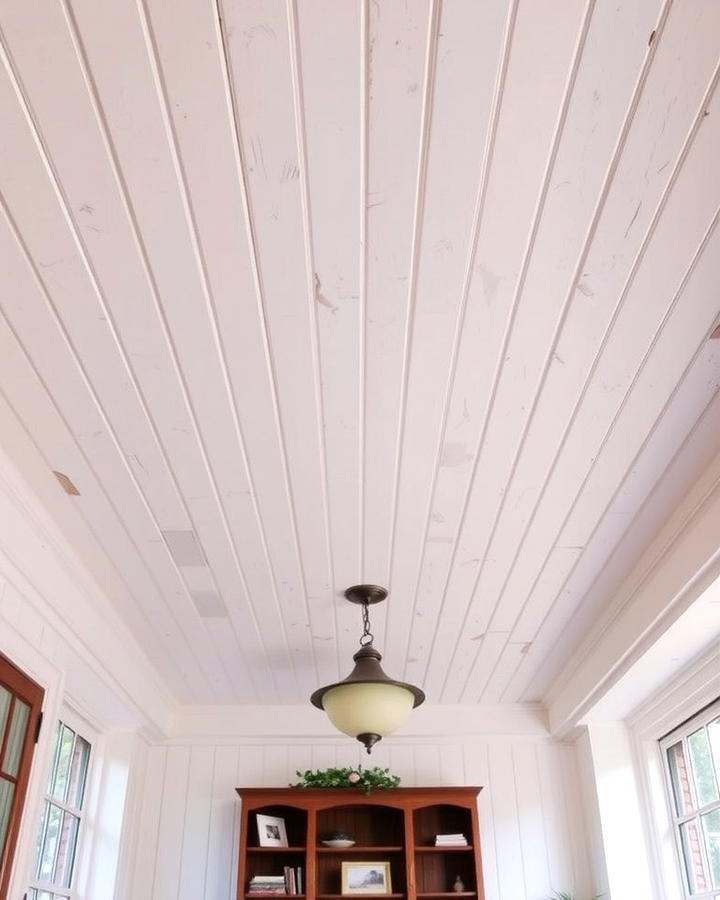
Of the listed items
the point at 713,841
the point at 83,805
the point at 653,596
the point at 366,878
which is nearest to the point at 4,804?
the point at 83,805

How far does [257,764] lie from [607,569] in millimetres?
2610

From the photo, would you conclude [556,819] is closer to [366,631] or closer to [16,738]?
[366,631]

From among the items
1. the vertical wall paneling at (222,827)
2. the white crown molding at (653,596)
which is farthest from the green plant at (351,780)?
the white crown molding at (653,596)

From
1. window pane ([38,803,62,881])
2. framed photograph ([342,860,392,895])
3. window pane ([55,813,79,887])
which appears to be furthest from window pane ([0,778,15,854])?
framed photograph ([342,860,392,895])

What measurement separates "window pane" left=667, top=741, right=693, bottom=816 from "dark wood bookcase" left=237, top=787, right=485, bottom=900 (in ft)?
3.39

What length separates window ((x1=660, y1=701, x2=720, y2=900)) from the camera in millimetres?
3734

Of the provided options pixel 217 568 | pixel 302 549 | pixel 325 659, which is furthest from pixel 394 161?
pixel 325 659

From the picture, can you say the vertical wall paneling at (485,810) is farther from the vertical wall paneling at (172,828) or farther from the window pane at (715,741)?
the vertical wall paneling at (172,828)

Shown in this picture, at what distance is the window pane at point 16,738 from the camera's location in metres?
2.81

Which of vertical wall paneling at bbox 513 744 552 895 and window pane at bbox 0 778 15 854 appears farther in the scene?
vertical wall paneling at bbox 513 744 552 895

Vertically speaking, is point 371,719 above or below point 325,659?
below

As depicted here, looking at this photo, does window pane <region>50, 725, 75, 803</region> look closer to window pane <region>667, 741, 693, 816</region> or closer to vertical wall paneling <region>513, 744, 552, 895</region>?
vertical wall paneling <region>513, 744, 552, 895</region>

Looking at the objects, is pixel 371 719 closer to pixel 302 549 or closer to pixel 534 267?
pixel 302 549

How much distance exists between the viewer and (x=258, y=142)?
5.51 ft
